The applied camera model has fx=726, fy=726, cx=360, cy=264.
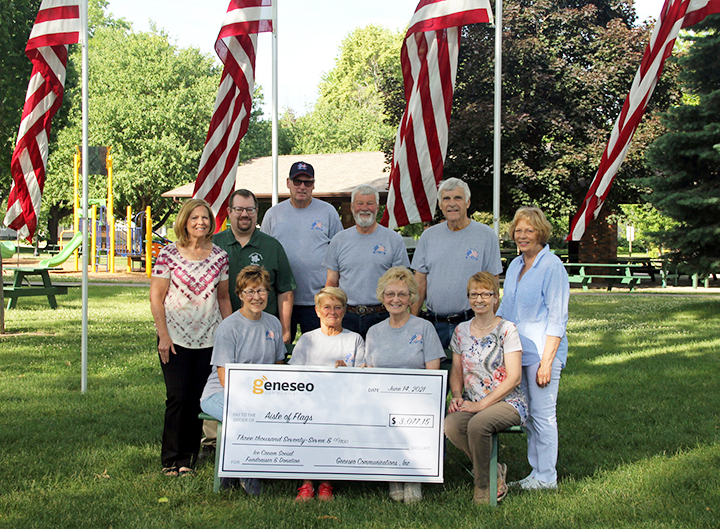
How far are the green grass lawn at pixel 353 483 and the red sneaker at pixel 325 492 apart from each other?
88 millimetres

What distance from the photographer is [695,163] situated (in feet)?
55.5

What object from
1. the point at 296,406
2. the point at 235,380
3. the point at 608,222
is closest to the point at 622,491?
the point at 296,406

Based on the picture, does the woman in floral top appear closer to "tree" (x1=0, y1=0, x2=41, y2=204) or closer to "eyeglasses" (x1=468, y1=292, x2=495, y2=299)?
"eyeglasses" (x1=468, y1=292, x2=495, y2=299)

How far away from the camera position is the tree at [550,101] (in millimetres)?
25469

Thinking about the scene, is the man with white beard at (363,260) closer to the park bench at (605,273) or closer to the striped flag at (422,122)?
the striped flag at (422,122)

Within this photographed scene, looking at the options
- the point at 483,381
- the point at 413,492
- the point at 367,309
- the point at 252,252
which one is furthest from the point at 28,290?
the point at 483,381

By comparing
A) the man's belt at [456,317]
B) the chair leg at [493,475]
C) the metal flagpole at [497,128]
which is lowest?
the chair leg at [493,475]

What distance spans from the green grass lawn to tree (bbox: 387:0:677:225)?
51.4 feet

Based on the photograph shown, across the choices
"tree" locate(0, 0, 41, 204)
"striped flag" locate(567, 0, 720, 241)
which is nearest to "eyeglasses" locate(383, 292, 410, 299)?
"striped flag" locate(567, 0, 720, 241)

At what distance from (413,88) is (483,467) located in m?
3.93

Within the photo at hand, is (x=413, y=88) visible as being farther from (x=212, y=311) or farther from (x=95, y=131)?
(x=95, y=131)

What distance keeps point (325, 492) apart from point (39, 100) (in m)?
5.60

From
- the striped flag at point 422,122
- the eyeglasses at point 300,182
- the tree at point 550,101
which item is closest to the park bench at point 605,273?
the tree at point 550,101

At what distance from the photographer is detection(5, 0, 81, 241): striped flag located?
7527mm
